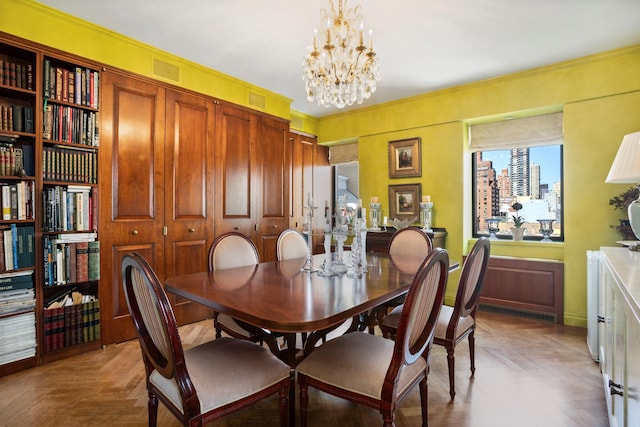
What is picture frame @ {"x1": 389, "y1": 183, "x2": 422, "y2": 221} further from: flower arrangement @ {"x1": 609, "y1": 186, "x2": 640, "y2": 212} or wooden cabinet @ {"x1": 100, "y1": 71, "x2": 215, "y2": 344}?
wooden cabinet @ {"x1": 100, "y1": 71, "x2": 215, "y2": 344}

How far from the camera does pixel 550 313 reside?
350cm

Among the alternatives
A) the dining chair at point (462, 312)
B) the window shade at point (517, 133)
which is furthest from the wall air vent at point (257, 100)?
the dining chair at point (462, 312)

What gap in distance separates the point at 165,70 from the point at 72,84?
0.84 metres

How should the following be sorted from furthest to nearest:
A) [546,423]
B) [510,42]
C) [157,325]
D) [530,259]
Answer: [530,259] → [510,42] → [546,423] → [157,325]

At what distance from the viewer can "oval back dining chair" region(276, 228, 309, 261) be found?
2795mm

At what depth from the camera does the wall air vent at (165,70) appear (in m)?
3.18

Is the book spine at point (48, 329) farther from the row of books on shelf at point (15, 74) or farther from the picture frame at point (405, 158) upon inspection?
the picture frame at point (405, 158)

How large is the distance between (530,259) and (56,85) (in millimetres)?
4757

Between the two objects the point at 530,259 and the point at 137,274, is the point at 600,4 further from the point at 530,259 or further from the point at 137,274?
the point at 137,274

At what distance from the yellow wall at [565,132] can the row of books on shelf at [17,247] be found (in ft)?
13.0

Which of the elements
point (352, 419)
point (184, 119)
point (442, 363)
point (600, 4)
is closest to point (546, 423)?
point (442, 363)

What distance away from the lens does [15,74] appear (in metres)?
2.42

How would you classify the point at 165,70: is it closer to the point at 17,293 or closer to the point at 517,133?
the point at 17,293

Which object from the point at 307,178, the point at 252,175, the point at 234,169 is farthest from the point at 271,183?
the point at 307,178
